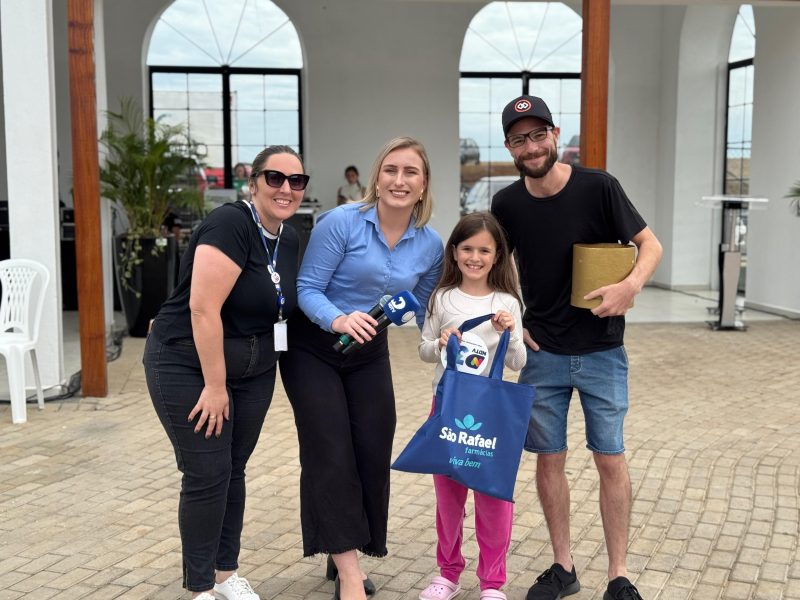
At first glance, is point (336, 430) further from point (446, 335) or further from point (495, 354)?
point (495, 354)

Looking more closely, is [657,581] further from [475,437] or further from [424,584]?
[475,437]

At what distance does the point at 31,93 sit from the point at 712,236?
9942 mm

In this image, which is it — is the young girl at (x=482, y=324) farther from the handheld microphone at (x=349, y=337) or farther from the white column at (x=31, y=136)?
the white column at (x=31, y=136)

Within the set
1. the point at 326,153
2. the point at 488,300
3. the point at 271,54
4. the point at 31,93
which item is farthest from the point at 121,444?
the point at 271,54

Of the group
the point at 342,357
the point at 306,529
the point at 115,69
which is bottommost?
the point at 306,529

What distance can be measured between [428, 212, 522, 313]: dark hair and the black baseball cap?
1.07 ft

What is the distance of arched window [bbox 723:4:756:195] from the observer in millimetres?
12391

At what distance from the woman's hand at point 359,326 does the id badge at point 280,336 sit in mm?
251

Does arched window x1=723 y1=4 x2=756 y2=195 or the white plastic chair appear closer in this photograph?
the white plastic chair

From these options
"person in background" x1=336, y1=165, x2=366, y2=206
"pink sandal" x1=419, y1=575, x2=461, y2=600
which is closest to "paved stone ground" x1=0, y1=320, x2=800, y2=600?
"pink sandal" x1=419, y1=575, x2=461, y2=600

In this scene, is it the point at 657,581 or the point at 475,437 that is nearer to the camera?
the point at 475,437

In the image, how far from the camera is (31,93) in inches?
255

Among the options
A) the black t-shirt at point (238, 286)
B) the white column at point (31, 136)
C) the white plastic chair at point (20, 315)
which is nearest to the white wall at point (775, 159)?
the white column at point (31, 136)

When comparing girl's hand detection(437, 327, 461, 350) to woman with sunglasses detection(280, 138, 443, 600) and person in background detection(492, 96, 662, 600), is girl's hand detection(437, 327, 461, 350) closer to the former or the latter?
woman with sunglasses detection(280, 138, 443, 600)
